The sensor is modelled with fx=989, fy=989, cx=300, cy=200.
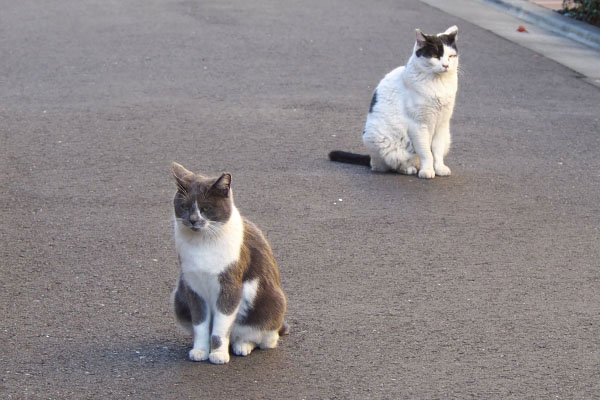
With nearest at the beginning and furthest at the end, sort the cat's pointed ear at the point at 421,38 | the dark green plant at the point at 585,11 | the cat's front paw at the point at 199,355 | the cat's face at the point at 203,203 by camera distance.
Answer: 1. the cat's face at the point at 203,203
2. the cat's front paw at the point at 199,355
3. the cat's pointed ear at the point at 421,38
4. the dark green plant at the point at 585,11

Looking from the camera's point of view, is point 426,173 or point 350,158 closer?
point 426,173

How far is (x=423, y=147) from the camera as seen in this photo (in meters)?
7.99

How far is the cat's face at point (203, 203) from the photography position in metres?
4.53

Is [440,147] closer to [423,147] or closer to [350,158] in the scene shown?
[423,147]

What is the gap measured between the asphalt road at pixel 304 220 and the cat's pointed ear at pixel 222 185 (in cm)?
85

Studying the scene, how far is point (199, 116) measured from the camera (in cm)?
986

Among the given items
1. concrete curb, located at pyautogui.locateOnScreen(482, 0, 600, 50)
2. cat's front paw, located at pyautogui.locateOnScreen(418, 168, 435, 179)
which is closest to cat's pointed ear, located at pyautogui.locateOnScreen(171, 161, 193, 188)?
cat's front paw, located at pyautogui.locateOnScreen(418, 168, 435, 179)

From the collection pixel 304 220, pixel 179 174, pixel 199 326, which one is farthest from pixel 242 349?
pixel 304 220

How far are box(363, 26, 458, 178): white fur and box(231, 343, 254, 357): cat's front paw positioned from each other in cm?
346

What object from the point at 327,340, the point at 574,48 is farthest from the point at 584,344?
the point at 574,48

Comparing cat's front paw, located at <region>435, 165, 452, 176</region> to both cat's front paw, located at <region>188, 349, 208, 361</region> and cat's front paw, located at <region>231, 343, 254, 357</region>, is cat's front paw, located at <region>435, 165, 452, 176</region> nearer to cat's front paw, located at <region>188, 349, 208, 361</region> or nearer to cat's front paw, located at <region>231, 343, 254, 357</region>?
cat's front paw, located at <region>231, 343, 254, 357</region>

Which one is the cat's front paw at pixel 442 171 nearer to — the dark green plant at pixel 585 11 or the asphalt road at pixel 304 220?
the asphalt road at pixel 304 220

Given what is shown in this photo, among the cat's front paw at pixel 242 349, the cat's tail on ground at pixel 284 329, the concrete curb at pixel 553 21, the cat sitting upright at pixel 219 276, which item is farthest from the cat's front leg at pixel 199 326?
the concrete curb at pixel 553 21

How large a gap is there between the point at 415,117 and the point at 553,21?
7663 mm
